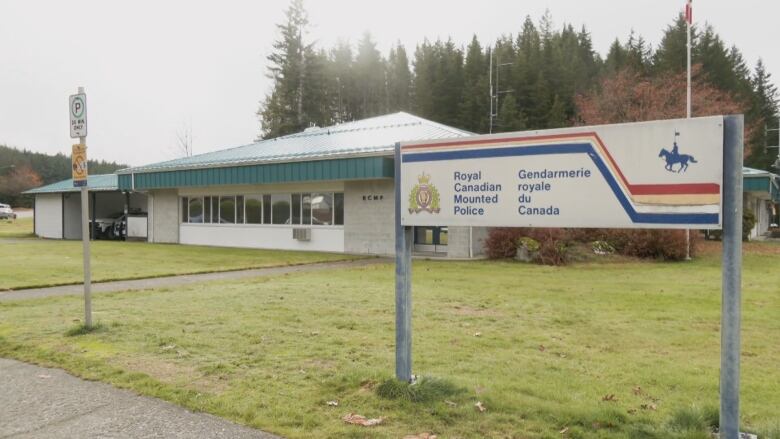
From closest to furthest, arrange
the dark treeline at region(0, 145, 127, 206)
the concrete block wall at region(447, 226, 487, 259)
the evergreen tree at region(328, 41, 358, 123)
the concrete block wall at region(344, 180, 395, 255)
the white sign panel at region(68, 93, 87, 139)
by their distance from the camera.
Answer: the white sign panel at region(68, 93, 87, 139) < the concrete block wall at region(447, 226, 487, 259) < the concrete block wall at region(344, 180, 395, 255) < the evergreen tree at region(328, 41, 358, 123) < the dark treeline at region(0, 145, 127, 206)

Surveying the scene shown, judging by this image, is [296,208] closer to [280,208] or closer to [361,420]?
[280,208]

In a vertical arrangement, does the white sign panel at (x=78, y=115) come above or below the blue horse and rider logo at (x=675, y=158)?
above

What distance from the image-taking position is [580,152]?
4281 mm

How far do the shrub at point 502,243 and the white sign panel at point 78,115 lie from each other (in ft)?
46.6

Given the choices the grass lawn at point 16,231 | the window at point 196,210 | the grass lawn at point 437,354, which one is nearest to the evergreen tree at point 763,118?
the window at point 196,210

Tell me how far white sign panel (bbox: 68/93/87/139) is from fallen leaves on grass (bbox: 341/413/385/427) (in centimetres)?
551

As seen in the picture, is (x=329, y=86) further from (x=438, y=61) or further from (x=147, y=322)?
(x=147, y=322)

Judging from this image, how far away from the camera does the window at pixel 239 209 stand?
86.4 feet

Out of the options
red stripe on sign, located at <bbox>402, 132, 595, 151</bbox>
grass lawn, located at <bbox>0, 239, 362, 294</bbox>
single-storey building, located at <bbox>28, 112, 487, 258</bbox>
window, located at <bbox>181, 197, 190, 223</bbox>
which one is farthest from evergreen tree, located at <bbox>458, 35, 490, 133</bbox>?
red stripe on sign, located at <bbox>402, 132, 595, 151</bbox>

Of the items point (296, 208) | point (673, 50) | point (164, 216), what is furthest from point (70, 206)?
point (673, 50)

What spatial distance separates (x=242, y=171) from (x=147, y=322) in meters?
17.0

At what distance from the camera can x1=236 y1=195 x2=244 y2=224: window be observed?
26.3m

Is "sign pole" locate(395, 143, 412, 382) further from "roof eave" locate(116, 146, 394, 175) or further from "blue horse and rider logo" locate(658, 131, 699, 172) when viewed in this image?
"roof eave" locate(116, 146, 394, 175)

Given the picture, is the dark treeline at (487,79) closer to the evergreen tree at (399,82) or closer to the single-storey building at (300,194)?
the evergreen tree at (399,82)
